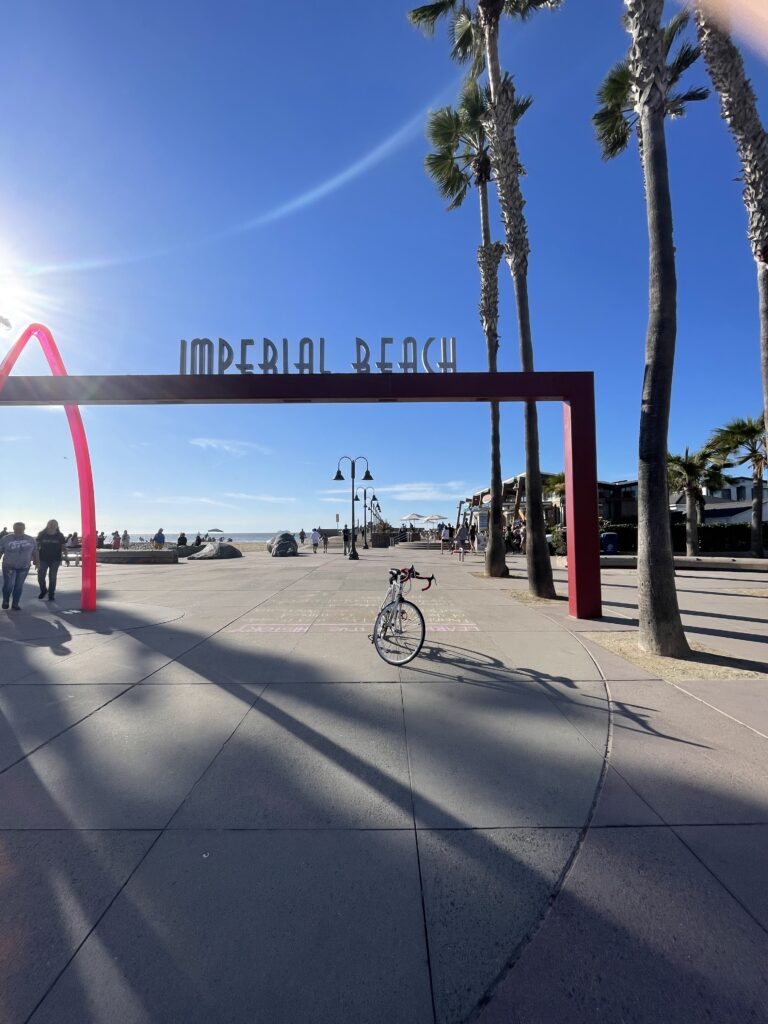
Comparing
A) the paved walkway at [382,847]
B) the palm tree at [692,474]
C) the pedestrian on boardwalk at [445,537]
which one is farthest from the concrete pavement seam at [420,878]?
the pedestrian on boardwalk at [445,537]

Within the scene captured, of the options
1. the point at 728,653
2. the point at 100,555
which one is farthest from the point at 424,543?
the point at 728,653

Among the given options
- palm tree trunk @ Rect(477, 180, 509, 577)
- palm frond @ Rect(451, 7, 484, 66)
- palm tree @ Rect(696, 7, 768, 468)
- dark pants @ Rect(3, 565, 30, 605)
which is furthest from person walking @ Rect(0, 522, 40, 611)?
palm frond @ Rect(451, 7, 484, 66)

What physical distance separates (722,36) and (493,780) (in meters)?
→ 13.4

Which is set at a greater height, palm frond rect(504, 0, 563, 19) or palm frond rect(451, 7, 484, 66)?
palm frond rect(451, 7, 484, 66)

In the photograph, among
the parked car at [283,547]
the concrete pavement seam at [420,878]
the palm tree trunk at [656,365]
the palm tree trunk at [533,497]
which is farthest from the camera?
the parked car at [283,547]

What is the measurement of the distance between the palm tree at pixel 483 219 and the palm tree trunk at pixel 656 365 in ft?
28.7

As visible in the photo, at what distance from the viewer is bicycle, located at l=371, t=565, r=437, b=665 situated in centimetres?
601

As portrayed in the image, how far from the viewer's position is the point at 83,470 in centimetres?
1039

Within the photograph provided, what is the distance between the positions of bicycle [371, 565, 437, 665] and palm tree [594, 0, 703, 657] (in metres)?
2.79

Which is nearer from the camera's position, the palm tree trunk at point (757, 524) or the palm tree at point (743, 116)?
the palm tree at point (743, 116)

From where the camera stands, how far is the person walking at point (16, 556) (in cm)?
927

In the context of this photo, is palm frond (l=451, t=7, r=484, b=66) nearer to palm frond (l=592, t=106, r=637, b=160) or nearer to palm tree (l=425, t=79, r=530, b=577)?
palm tree (l=425, t=79, r=530, b=577)

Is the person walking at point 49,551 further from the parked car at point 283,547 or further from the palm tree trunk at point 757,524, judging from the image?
the palm tree trunk at point 757,524

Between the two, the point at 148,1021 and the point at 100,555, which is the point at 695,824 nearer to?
Result: the point at 148,1021
